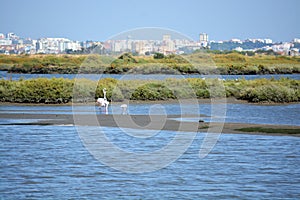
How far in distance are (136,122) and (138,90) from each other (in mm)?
9830

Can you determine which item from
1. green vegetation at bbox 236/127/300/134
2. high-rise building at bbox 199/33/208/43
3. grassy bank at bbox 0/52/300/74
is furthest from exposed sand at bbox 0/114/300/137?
high-rise building at bbox 199/33/208/43

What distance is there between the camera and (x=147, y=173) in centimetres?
1642

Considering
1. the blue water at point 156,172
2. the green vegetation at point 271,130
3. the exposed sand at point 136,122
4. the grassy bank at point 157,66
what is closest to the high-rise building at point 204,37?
the grassy bank at point 157,66

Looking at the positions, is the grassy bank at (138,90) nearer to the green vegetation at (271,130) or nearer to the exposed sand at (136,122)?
the exposed sand at (136,122)

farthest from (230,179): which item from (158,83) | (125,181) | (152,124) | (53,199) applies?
(158,83)

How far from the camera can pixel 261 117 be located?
2791 cm

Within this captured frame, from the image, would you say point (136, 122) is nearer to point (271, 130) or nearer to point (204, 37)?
point (271, 130)

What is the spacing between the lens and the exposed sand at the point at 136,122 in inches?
957

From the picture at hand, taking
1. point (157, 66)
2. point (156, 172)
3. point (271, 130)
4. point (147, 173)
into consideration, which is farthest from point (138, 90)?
point (157, 66)

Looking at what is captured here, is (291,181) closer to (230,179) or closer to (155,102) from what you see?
(230,179)

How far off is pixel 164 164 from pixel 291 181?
3.70 meters

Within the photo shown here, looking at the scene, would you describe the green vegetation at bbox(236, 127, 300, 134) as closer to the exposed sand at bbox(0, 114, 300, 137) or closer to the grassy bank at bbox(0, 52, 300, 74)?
the exposed sand at bbox(0, 114, 300, 137)

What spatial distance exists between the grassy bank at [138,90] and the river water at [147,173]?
355 inches

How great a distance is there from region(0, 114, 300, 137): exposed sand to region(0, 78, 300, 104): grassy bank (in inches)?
204
